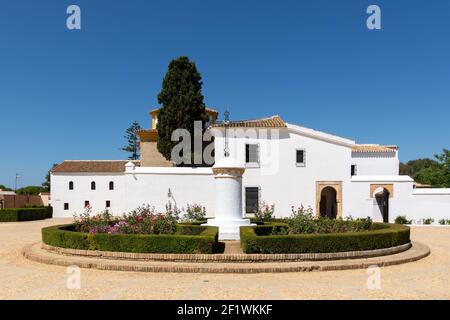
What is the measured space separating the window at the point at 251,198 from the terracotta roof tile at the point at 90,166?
17.5 meters

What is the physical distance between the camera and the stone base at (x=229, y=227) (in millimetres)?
12805

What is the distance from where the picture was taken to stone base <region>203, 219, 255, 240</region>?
42.0ft

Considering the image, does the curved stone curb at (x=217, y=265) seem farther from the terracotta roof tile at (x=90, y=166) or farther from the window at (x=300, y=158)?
the terracotta roof tile at (x=90, y=166)

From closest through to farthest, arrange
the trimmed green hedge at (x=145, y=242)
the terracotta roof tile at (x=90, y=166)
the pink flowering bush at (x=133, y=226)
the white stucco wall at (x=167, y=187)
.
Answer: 1. the trimmed green hedge at (x=145, y=242)
2. the pink flowering bush at (x=133, y=226)
3. the white stucco wall at (x=167, y=187)
4. the terracotta roof tile at (x=90, y=166)

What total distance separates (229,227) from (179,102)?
63.7 ft

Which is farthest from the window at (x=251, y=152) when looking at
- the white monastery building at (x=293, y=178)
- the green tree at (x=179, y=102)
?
the green tree at (x=179, y=102)

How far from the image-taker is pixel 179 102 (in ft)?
101

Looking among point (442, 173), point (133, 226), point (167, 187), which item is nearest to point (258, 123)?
point (167, 187)

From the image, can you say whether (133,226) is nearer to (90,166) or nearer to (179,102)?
(179,102)

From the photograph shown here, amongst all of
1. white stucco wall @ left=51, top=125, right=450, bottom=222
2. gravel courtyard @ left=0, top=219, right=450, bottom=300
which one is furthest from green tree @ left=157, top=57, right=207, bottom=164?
gravel courtyard @ left=0, top=219, right=450, bottom=300

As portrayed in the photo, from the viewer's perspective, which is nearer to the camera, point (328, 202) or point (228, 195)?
point (228, 195)

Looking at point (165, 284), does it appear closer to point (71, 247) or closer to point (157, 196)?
point (71, 247)
